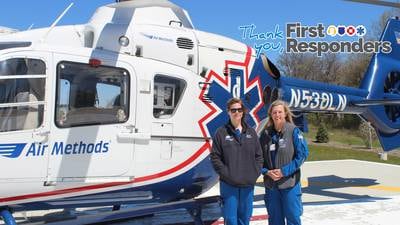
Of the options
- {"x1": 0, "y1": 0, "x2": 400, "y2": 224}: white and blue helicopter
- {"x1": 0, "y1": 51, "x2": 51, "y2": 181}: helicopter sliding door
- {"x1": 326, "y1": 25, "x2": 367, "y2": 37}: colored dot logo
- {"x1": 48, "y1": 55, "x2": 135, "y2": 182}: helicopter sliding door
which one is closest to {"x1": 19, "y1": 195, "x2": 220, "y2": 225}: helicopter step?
{"x1": 0, "y1": 0, "x2": 400, "y2": 224}: white and blue helicopter

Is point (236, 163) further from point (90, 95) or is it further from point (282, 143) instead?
point (90, 95)

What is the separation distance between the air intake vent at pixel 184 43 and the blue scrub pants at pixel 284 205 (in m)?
2.06

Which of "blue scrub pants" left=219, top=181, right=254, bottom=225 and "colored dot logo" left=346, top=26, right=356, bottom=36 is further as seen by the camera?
"colored dot logo" left=346, top=26, right=356, bottom=36

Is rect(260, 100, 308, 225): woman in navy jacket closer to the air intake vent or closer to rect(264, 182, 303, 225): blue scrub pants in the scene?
rect(264, 182, 303, 225): blue scrub pants

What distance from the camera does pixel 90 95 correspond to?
5.22 meters

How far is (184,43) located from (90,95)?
1.43 m

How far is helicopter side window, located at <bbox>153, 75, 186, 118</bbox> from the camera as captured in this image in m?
5.63

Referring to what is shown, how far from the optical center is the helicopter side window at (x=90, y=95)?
5.01 meters

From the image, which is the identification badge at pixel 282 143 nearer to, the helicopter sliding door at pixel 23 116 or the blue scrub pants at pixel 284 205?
the blue scrub pants at pixel 284 205

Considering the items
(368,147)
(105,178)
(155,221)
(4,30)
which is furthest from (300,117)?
(368,147)

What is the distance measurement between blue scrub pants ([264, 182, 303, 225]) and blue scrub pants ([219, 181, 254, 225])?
30cm

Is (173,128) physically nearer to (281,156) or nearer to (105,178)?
(105,178)

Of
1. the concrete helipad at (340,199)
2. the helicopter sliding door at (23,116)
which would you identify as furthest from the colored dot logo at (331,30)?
the helicopter sliding door at (23,116)

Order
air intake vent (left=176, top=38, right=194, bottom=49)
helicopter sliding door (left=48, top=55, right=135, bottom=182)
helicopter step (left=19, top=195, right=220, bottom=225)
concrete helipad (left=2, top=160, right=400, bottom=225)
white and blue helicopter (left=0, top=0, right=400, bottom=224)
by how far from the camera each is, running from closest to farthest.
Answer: white and blue helicopter (left=0, top=0, right=400, bottom=224) < helicopter sliding door (left=48, top=55, right=135, bottom=182) < helicopter step (left=19, top=195, right=220, bottom=225) < air intake vent (left=176, top=38, right=194, bottom=49) < concrete helipad (left=2, top=160, right=400, bottom=225)
